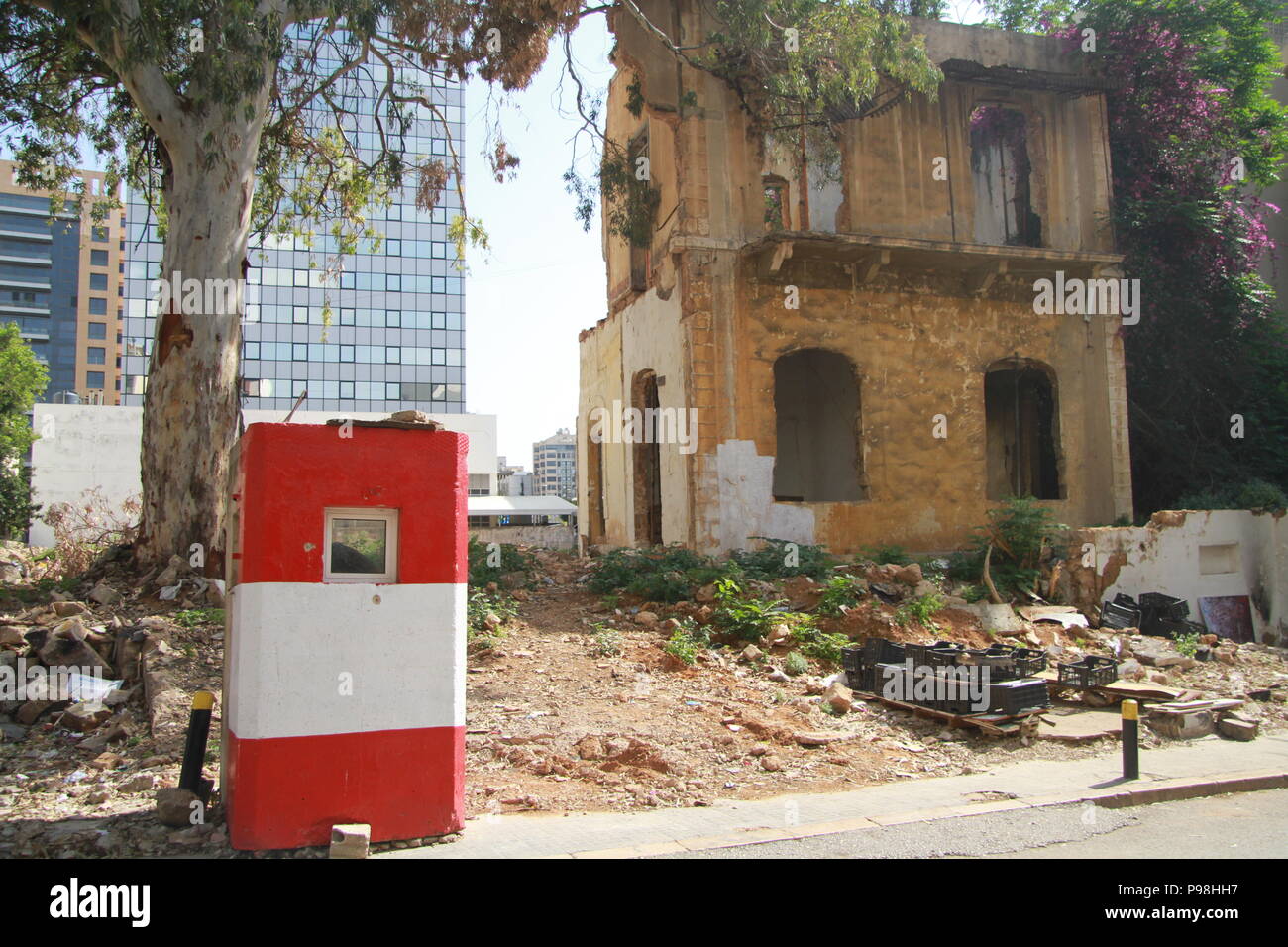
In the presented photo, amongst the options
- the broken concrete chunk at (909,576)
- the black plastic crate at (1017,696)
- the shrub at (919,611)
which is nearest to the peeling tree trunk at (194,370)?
the shrub at (919,611)

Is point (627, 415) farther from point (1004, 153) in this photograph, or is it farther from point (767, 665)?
point (1004, 153)

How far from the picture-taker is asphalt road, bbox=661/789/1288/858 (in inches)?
212

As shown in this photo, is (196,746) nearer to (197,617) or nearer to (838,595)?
(197,617)

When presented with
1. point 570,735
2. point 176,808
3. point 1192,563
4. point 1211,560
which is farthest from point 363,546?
point 1211,560

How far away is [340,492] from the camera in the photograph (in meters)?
4.97

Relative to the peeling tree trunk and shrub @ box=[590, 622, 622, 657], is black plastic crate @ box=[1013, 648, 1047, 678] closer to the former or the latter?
shrub @ box=[590, 622, 622, 657]

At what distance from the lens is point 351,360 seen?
71.0 metres

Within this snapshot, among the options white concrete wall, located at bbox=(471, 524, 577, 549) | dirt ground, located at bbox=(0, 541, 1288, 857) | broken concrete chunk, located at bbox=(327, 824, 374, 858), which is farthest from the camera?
white concrete wall, located at bbox=(471, 524, 577, 549)

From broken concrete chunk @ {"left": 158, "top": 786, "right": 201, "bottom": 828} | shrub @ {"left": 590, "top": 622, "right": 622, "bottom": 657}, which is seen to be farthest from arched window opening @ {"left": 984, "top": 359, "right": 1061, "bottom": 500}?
broken concrete chunk @ {"left": 158, "top": 786, "right": 201, "bottom": 828}

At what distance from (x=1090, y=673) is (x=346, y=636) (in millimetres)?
7617

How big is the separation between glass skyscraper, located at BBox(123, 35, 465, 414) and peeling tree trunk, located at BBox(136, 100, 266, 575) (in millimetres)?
58660

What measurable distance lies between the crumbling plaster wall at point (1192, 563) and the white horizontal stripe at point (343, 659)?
11.8 meters

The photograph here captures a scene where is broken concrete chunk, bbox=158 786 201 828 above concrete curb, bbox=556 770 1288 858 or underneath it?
above

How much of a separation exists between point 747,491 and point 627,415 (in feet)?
13.3
